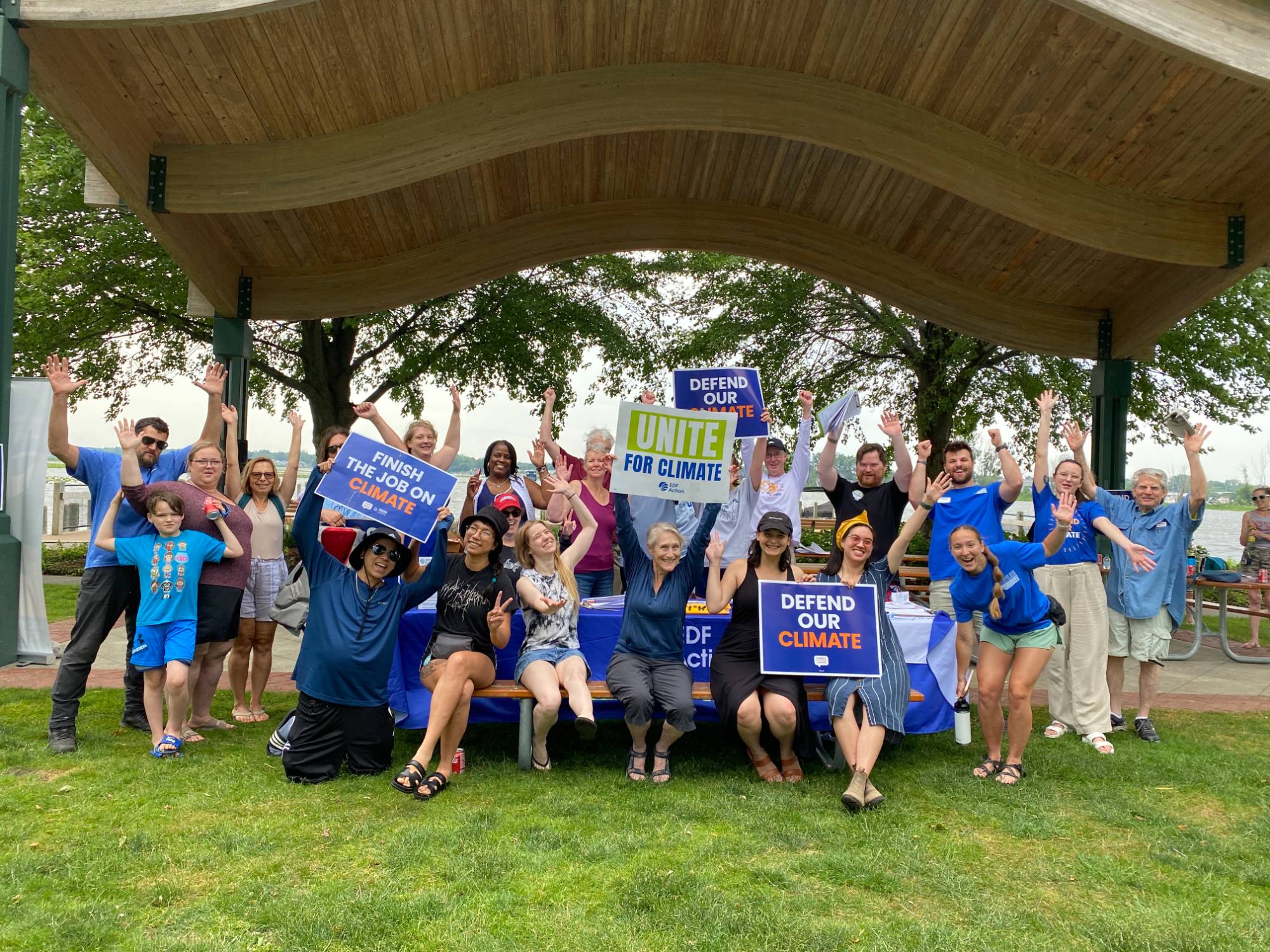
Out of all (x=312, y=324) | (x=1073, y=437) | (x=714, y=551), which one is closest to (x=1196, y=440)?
(x=1073, y=437)

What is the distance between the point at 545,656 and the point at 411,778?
→ 3.38 feet

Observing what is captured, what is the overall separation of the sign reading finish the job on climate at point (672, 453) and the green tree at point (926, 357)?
1199 centimetres

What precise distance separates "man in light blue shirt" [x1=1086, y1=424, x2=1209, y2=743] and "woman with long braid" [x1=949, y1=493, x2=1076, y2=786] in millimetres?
1458

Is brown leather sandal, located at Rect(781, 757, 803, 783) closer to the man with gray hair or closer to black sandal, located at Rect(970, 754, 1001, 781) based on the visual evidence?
black sandal, located at Rect(970, 754, 1001, 781)

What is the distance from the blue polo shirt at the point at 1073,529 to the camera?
649cm

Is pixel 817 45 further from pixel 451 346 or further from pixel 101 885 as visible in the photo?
pixel 451 346

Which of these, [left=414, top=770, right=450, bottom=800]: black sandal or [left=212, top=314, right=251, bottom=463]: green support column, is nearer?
[left=414, top=770, right=450, bottom=800]: black sandal

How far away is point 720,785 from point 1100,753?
2543 mm

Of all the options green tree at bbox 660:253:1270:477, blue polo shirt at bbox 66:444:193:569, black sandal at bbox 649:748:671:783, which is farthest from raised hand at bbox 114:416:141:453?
green tree at bbox 660:253:1270:477

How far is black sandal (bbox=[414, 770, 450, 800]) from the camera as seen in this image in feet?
15.6

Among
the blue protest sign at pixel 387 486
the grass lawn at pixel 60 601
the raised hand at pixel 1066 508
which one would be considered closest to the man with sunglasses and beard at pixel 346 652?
the blue protest sign at pixel 387 486

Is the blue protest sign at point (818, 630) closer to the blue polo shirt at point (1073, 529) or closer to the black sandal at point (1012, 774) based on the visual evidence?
the black sandal at point (1012, 774)

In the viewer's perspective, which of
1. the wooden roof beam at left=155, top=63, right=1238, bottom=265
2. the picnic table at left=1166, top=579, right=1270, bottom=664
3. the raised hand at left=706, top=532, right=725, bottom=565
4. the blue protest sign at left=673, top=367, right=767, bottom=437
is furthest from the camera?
the picnic table at left=1166, top=579, right=1270, bottom=664

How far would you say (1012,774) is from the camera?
17.2ft
